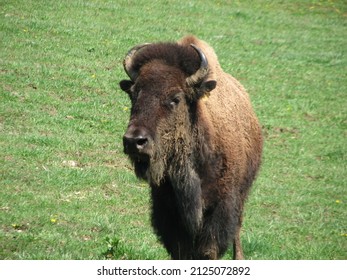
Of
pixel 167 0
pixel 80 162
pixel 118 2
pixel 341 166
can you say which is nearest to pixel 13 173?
pixel 80 162

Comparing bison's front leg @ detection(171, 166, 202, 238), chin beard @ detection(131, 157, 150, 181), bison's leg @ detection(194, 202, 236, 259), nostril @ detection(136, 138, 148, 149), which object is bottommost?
bison's leg @ detection(194, 202, 236, 259)

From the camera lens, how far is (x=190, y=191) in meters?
7.55

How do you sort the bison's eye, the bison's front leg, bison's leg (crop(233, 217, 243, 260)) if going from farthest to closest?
1. bison's leg (crop(233, 217, 243, 260))
2. the bison's front leg
3. the bison's eye

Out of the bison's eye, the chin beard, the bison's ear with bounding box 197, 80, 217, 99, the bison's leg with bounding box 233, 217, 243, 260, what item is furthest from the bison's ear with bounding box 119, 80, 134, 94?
the bison's leg with bounding box 233, 217, 243, 260

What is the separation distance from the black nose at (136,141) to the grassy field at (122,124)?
5.18 ft

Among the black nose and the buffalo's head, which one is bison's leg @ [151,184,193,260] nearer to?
the buffalo's head

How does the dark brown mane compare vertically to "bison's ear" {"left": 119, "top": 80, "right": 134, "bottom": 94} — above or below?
above

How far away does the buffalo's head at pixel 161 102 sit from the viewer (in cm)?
690

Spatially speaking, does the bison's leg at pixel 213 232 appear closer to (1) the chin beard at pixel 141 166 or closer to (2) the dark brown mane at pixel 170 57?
(1) the chin beard at pixel 141 166

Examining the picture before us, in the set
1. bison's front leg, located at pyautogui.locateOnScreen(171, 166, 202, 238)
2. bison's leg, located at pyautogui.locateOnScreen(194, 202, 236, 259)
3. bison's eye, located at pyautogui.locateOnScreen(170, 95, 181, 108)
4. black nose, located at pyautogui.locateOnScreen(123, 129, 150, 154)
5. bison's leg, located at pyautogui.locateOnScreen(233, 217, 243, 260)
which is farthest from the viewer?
bison's leg, located at pyautogui.locateOnScreen(233, 217, 243, 260)

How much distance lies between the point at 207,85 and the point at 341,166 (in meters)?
7.65

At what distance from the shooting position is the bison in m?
7.17

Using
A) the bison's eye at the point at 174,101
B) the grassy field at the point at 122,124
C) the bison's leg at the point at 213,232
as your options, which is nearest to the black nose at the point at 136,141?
the bison's eye at the point at 174,101
